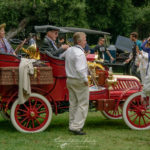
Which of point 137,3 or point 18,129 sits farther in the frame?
point 137,3

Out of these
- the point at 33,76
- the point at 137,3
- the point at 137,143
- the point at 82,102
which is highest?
the point at 137,3

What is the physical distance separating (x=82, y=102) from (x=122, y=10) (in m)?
24.0

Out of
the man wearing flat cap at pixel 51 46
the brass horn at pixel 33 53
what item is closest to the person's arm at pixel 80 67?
the man wearing flat cap at pixel 51 46

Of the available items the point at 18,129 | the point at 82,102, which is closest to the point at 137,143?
the point at 82,102

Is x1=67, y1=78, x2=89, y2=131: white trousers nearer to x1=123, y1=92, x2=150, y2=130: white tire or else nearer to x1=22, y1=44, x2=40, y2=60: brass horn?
x1=123, y1=92, x2=150, y2=130: white tire

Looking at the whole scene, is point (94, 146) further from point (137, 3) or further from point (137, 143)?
point (137, 3)

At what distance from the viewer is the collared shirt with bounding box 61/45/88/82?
582cm

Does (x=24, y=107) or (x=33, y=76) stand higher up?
(x=33, y=76)

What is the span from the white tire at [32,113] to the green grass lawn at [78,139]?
0.13m

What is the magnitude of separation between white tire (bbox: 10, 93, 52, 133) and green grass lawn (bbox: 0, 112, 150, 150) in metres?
0.13

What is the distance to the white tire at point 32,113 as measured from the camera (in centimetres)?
605

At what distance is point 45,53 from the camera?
20.9 feet

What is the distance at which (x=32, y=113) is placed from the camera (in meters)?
6.16

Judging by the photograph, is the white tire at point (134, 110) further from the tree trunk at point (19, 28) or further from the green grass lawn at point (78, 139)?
the tree trunk at point (19, 28)
